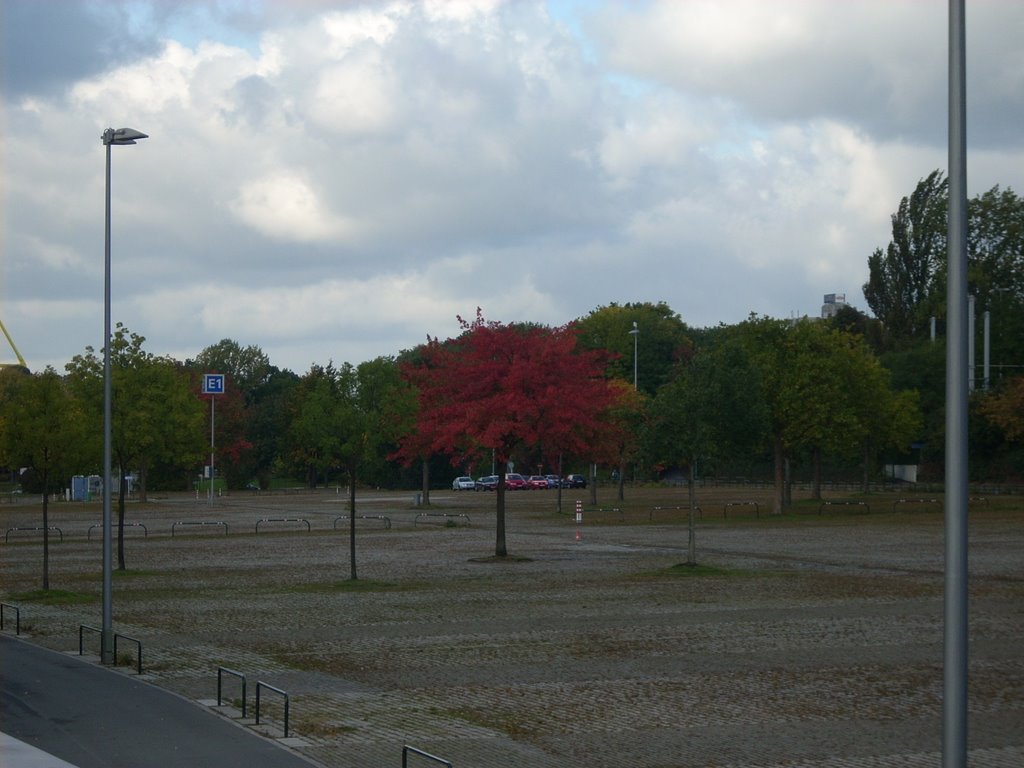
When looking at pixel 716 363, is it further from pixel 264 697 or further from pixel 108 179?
pixel 264 697

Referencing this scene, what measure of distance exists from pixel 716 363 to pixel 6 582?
65.1 feet

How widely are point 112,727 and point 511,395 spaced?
74.8 feet

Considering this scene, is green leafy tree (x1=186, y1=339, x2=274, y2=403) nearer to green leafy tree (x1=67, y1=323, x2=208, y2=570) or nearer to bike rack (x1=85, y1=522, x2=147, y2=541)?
bike rack (x1=85, y1=522, x2=147, y2=541)

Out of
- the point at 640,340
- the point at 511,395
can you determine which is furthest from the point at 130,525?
the point at 640,340

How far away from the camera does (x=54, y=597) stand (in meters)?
26.6

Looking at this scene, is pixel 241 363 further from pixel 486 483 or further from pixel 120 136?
pixel 120 136

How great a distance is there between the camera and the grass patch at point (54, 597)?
85.3 ft

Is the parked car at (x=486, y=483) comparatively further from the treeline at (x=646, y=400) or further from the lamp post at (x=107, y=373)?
the lamp post at (x=107, y=373)

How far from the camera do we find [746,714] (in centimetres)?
1373

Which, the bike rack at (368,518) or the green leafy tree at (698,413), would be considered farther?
the bike rack at (368,518)

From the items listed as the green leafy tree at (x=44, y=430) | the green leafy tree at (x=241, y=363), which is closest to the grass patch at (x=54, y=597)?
the green leafy tree at (x=44, y=430)

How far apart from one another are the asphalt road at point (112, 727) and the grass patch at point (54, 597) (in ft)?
30.8

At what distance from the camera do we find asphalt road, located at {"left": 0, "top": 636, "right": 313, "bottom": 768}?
11469 millimetres

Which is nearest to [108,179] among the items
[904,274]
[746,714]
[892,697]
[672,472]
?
[746,714]
